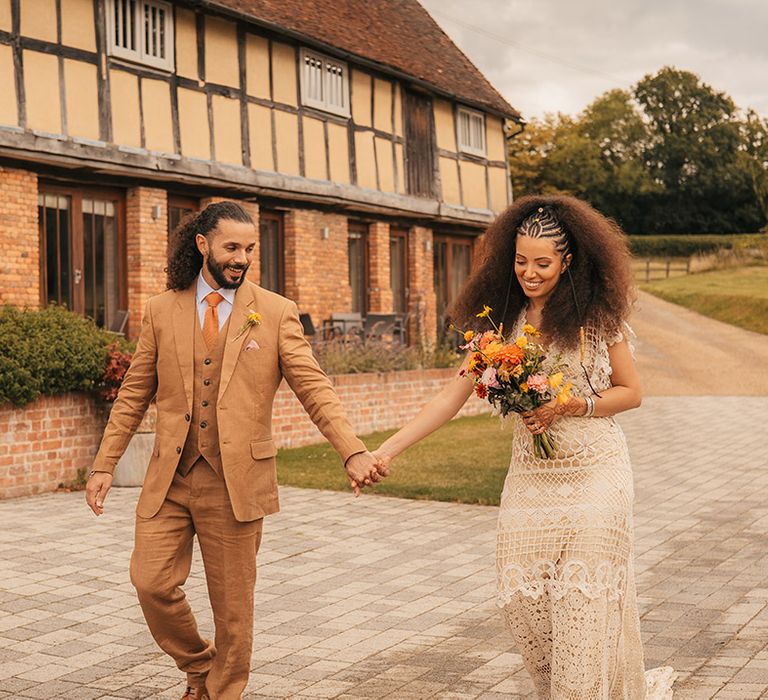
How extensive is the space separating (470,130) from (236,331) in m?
22.1

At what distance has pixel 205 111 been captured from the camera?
18.2 metres

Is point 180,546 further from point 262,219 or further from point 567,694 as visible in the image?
point 262,219

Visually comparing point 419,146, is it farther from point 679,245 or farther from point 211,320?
point 679,245

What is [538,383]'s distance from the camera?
159 inches

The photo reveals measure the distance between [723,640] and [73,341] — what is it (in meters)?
7.54

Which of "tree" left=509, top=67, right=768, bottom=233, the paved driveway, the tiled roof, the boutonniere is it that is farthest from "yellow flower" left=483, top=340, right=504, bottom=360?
"tree" left=509, top=67, right=768, bottom=233

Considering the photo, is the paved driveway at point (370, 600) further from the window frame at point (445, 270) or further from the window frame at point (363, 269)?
the window frame at point (445, 270)

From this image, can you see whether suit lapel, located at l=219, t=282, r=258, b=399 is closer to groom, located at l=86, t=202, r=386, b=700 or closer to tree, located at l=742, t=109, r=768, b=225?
groom, located at l=86, t=202, r=386, b=700

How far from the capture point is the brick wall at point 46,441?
1098 centimetres

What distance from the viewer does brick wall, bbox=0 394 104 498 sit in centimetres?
1098

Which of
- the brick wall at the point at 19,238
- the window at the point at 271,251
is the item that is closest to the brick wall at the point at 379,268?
the window at the point at 271,251

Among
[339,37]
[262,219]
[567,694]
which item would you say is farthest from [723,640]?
[339,37]

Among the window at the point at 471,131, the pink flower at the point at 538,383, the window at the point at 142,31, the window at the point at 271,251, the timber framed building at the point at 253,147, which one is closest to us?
the pink flower at the point at 538,383

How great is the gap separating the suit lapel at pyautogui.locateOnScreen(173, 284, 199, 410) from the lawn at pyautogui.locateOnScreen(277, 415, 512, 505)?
6.43m
